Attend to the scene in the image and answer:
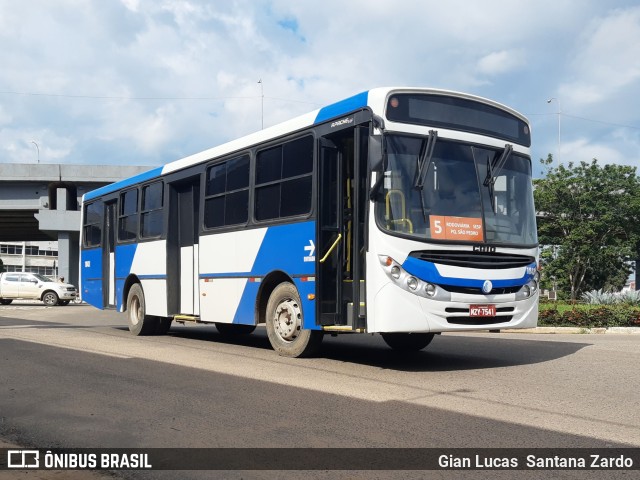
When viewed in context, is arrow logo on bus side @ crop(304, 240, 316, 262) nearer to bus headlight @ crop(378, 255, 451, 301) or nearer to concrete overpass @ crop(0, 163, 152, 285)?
bus headlight @ crop(378, 255, 451, 301)

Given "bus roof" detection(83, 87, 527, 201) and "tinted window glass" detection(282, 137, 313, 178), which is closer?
"bus roof" detection(83, 87, 527, 201)

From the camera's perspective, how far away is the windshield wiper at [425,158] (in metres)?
8.73

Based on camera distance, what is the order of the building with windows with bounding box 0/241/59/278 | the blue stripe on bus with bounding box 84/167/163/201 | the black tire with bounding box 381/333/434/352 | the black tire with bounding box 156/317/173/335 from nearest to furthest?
the black tire with bounding box 381/333/434/352 → the blue stripe on bus with bounding box 84/167/163/201 → the black tire with bounding box 156/317/173/335 → the building with windows with bounding box 0/241/59/278

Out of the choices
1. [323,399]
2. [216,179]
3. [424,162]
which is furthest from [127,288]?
[323,399]

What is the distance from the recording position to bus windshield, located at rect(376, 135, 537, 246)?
8648 mm

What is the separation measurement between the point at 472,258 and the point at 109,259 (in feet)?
34.8

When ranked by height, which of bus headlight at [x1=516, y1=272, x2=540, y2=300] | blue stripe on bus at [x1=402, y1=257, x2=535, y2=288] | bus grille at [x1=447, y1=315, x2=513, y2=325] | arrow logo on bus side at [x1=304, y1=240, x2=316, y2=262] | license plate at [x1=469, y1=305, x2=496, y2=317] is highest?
arrow logo on bus side at [x1=304, y1=240, x2=316, y2=262]

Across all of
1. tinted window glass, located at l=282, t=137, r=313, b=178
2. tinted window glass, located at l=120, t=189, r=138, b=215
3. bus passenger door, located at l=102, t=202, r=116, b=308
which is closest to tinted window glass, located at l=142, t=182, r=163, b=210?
tinted window glass, located at l=120, t=189, r=138, b=215

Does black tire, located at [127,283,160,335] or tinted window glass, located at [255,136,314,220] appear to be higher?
tinted window glass, located at [255,136,314,220]

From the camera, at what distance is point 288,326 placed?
34.0 feet

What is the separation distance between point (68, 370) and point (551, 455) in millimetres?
6463

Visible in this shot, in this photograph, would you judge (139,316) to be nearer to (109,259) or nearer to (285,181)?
(109,259)

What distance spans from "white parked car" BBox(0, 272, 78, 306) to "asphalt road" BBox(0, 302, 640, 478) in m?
27.2

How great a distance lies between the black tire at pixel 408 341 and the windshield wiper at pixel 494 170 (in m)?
2.77
